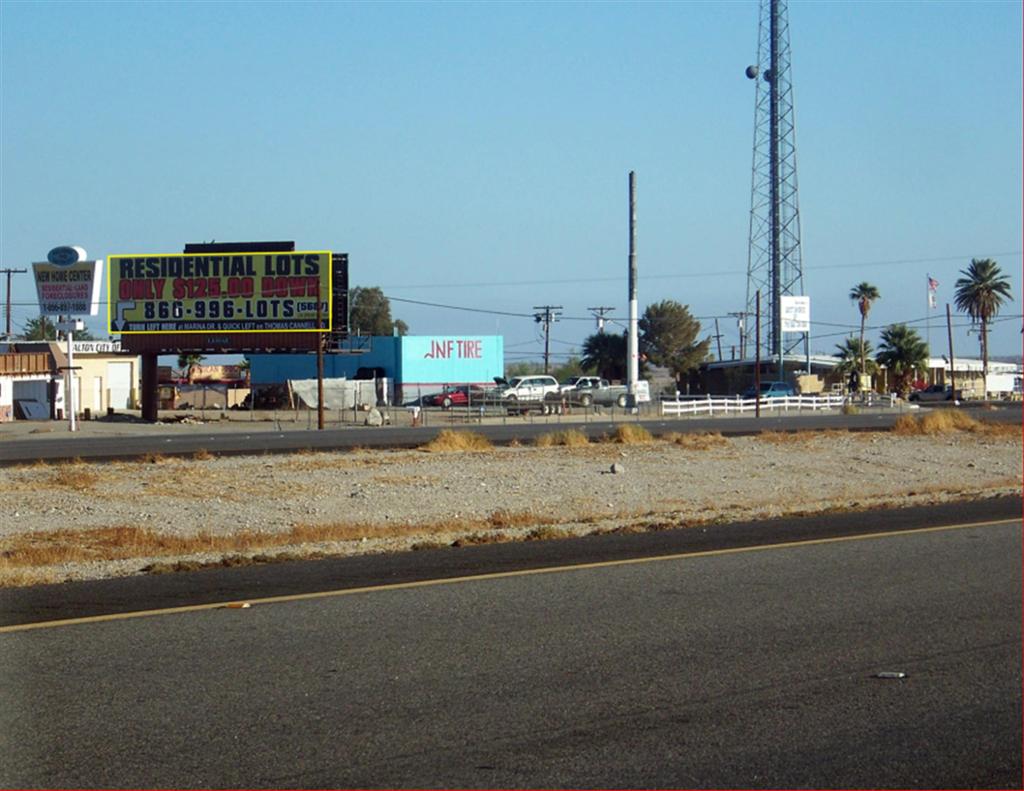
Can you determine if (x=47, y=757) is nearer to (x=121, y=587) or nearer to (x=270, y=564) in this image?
(x=121, y=587)

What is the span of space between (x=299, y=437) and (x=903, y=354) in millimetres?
70974

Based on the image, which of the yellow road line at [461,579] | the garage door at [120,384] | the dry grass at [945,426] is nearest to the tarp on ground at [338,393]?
the garage door at [120,384]

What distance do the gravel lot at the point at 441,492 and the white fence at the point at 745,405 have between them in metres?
29.3

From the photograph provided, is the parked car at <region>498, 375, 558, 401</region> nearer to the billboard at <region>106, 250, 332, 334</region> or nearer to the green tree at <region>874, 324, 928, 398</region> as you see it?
the billboard at <region>106, 250, 332, 334</region>

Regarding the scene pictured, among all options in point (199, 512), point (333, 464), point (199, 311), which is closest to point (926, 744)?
point (199, 512)

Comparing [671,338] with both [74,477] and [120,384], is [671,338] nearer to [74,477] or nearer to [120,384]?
[120,384]

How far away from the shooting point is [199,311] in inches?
2406

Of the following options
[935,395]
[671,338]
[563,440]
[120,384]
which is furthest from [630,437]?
[671,338]

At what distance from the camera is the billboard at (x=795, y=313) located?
92188 mm

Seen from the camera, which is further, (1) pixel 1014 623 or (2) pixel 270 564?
(2) pixel 270 564

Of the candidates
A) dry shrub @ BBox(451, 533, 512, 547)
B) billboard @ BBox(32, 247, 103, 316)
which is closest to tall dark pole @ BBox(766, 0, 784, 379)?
billboard @ BBox(32, 247, 103, 316)

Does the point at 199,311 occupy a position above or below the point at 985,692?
above

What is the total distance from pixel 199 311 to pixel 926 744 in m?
57.2

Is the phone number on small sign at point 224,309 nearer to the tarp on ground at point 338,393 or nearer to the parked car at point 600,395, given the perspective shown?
the tarp on ground at point 338,393
